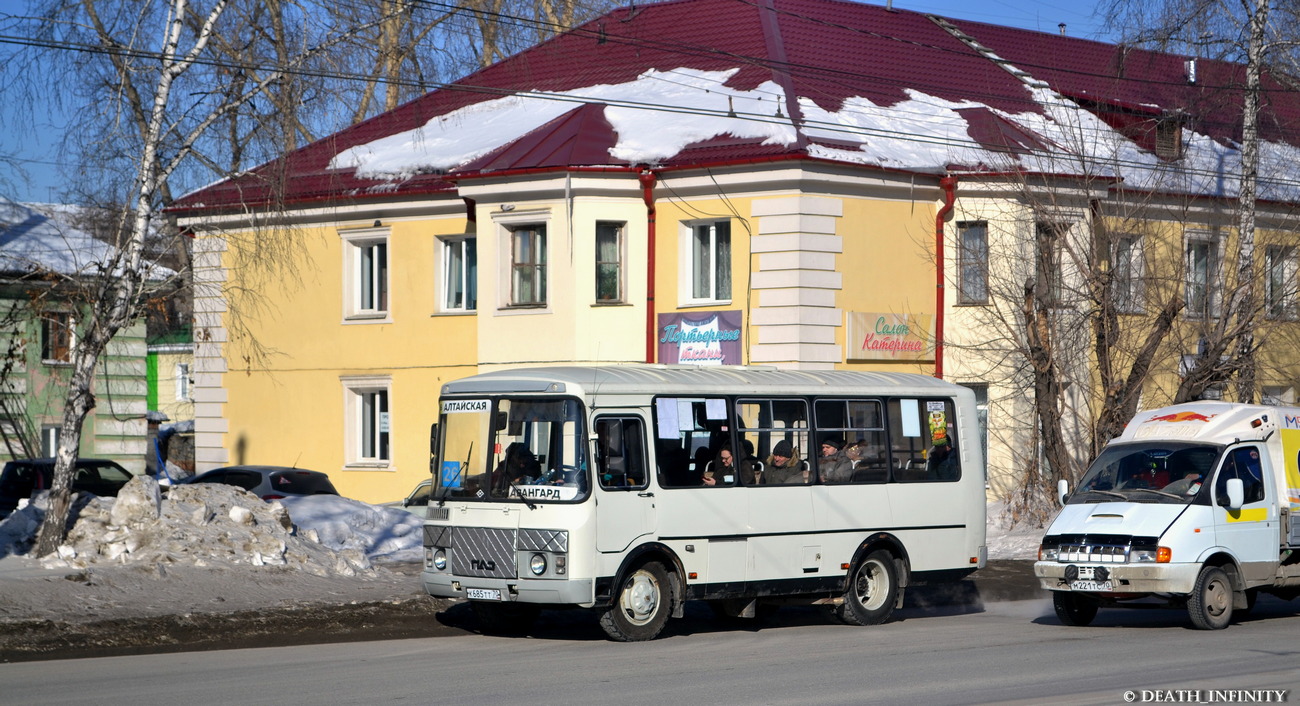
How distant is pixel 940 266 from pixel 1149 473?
39.9ft

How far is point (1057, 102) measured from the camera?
30688 millimetres

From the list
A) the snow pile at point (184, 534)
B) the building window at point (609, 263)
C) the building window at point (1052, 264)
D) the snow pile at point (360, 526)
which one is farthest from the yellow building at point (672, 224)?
the snow pile at point (184, 534)

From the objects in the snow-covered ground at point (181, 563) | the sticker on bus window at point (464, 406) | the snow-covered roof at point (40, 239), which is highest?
the snow-covered roof at point (40, 239)

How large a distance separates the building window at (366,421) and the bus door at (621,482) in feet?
53.7

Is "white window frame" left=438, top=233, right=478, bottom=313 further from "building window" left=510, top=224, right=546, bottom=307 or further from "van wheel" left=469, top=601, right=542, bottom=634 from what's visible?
"van wheel" left=469, top=601, right=542, bottom=634

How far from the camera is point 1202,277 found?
29016 millimetres

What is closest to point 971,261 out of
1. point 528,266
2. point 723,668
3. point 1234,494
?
point 528,266

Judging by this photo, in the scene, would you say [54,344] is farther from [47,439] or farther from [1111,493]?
[1111,493]

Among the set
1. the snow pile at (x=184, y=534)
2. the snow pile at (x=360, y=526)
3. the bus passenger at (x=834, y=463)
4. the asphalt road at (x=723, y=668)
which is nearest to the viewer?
the asphalt road at (x=723, y=668)

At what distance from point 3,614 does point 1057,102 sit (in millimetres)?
23889

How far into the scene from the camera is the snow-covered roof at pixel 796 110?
86.6ft

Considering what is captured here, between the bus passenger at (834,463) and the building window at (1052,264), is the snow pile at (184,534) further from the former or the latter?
the building window at (1052,264)

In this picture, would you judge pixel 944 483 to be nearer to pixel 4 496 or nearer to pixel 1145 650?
pixel 1145 650

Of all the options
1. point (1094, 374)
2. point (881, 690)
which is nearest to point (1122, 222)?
point (1094, 374)
